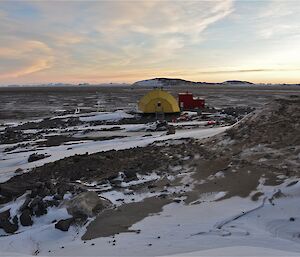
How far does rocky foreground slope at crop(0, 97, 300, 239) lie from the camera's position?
8.30 metres

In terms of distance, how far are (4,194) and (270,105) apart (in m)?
9.24

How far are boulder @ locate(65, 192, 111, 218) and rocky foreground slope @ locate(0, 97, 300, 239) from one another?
0.08 feet

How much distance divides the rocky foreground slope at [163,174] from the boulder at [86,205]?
2cm

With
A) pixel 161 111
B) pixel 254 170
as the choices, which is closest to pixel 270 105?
pixel 254 170

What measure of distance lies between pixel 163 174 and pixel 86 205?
3132 mm

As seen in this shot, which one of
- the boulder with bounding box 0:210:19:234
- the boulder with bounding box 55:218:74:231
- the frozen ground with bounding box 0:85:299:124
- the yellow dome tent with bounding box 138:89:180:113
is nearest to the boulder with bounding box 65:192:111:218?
the boulder with bounding box 55:218:74:231

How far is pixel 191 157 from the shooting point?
1203cm

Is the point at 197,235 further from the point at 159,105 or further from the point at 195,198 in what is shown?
the point at 159,105

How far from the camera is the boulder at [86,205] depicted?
8.09 m

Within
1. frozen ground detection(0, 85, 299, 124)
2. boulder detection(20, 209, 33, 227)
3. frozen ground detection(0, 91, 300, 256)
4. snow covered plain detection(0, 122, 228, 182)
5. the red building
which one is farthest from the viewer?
frozen ground detection(0, 85, 299, 124)

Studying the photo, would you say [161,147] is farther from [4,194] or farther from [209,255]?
[209,255]

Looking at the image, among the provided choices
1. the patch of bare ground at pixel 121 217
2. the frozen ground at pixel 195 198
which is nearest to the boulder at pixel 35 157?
the frozen ground at pixel 195 198

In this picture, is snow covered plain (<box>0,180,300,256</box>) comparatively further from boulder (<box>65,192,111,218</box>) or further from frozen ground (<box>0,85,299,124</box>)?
frozen ground (<box>0,85,299,124</box>)

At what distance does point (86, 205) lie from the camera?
27.2 ft
